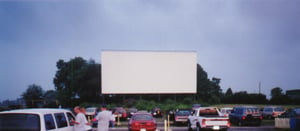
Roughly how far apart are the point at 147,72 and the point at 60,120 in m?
36.0

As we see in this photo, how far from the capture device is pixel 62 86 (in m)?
90.5

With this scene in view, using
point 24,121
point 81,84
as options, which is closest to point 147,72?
point 81,84

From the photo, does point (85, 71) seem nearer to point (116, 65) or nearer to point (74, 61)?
point (74, 61)

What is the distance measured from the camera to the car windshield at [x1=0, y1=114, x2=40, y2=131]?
803cm

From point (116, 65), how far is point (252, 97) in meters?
41.0

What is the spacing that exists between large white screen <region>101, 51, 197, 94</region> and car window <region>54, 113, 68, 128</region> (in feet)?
115

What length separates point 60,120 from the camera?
933 centimetres

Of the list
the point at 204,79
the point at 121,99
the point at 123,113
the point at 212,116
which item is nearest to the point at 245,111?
the point at 212,116

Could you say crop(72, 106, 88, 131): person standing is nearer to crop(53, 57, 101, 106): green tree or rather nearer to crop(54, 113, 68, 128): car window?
crop(54, 113, 68, 128): car window

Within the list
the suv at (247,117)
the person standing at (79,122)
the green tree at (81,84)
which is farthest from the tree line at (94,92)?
the person standing at (79,122)

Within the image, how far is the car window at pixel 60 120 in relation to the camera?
9077 mm

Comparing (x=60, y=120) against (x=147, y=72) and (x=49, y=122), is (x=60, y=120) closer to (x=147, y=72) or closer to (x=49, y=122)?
(x=49, y=122)

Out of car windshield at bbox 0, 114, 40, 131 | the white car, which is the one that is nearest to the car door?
the white car

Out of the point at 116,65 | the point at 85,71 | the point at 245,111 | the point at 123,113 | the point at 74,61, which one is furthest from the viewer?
the point at 74,61
